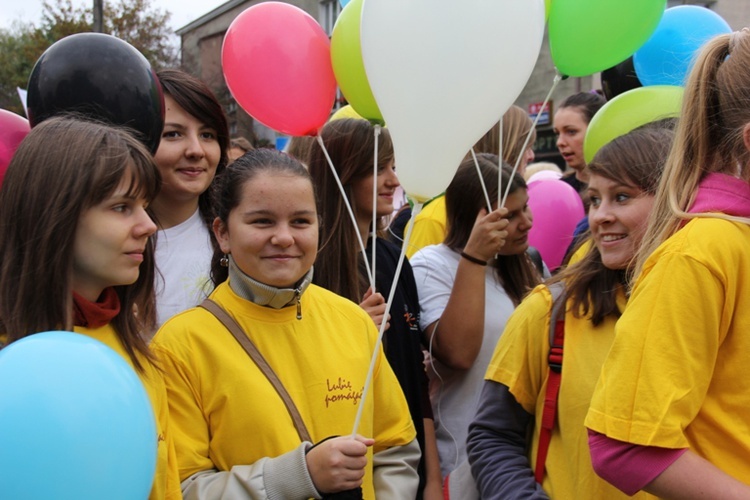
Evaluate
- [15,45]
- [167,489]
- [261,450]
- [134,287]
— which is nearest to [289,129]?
[134,287]

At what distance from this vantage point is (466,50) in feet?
6.46

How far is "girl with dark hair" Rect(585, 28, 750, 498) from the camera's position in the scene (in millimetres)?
1358

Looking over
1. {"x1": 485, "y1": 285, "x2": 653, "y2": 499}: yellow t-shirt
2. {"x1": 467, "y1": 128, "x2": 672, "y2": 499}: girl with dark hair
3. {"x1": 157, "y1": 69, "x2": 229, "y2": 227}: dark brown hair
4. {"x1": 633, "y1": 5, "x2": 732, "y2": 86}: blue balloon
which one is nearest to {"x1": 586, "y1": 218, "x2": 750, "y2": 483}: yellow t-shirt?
{"x1": 485, "y1": 285, "x2": 653, "y2": 499}: yellow t-shirt

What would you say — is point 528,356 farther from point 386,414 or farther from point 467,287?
point 467,287

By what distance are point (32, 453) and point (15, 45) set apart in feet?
77.1

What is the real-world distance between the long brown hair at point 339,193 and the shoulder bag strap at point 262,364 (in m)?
0.71

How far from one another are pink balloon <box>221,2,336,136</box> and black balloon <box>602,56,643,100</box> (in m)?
1.59

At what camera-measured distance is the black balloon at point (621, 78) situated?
3.60 meters

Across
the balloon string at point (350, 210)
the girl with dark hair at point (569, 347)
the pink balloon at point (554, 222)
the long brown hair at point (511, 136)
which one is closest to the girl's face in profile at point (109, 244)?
the balloon string at point (350, 210)

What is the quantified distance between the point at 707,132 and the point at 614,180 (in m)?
0.60

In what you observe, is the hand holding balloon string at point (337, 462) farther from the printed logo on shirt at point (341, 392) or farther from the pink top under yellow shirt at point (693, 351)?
the pink top under yellow shirt at point (693, 351)

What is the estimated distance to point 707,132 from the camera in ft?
4.94

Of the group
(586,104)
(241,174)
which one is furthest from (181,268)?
(586,104)

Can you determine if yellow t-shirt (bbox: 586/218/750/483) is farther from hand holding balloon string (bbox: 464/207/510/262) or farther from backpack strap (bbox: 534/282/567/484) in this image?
hand holding balloon string (bbox: 464/207/510/262)
